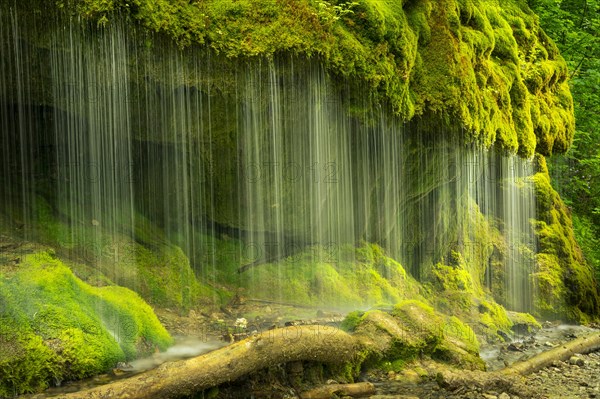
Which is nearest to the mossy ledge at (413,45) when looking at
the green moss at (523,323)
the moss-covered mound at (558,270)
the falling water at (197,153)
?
the falling water at (197,153)

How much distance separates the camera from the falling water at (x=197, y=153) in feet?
25.3

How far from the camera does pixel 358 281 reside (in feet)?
35.5

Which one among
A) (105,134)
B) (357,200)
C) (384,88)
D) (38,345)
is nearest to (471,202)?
(357,200)

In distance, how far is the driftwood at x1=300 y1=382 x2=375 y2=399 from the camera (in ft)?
20.0

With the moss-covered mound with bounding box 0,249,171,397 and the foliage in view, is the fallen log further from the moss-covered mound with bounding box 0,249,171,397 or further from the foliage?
the foliage

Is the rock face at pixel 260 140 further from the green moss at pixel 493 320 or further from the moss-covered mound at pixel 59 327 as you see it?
the moss-covered mound at pixel 59 327

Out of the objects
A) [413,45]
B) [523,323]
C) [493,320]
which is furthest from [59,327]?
[523,323]

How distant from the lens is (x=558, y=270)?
15.2 meters

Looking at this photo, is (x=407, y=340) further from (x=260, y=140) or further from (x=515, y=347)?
(x=515, y=347)

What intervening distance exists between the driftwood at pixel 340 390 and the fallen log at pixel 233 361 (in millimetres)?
297

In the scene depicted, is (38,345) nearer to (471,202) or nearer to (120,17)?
(120,17)

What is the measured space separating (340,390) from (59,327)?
9.59 ft

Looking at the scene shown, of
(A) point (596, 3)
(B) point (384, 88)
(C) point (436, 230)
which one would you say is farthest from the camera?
(A) point (596, 3)

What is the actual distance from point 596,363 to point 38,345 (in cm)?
867
